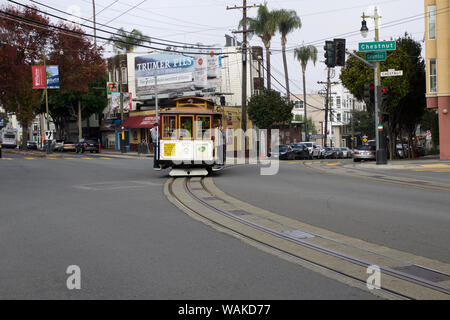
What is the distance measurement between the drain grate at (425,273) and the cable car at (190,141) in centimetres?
1327

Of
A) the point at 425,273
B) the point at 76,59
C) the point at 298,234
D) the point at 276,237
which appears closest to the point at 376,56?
the point at 298,234

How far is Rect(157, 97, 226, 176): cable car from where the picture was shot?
18891 millimetres

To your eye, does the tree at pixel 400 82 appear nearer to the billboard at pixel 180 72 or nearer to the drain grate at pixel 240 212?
the billboard at pixel 180 72

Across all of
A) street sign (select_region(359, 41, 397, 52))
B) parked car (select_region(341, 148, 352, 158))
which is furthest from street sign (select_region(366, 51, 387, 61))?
parked car (select_region(341, 148, 352, 158))

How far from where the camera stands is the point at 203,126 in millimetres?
19750

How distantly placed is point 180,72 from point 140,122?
23.1 feet

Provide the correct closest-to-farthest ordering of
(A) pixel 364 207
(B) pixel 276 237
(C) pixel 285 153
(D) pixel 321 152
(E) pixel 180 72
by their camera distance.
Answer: (B) pixel 276 237
(A) pixel 364 207
(C) pixel 285 153
(D) pixel 321 152
(E) pixel 180 72

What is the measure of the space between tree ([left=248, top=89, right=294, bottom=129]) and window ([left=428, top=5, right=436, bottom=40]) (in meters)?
19.1

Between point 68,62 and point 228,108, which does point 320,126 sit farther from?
point 68,62

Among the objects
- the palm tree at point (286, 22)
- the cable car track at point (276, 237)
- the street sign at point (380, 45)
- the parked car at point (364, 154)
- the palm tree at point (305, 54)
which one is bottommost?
the cable car track at point (276, 237)

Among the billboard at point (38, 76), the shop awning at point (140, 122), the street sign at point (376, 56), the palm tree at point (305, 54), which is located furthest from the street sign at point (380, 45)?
the palm tree at point (305, 54)

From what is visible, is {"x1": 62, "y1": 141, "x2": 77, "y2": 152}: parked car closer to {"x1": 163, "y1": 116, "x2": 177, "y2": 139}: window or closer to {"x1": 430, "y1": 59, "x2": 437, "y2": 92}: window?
{"x1": 430, "y1": 59, "x2": 437, "y2": 92}: window

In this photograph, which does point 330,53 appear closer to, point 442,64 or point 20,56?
point 442,64

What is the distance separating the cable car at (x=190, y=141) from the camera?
62.0 ft
